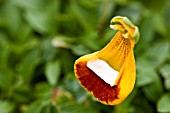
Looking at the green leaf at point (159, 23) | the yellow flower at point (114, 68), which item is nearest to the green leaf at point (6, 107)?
the yellow flower at point (114, 68)

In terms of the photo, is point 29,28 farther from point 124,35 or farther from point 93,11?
point 124,35

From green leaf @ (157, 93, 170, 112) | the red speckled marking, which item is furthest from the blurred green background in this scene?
the red speckled marking

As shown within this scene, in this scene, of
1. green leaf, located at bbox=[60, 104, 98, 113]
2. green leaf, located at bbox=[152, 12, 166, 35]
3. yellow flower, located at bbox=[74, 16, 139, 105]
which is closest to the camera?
yellow flower, located at bbox=[74, 16, 139, 105]

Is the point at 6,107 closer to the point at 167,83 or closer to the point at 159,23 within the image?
the point at 167,83

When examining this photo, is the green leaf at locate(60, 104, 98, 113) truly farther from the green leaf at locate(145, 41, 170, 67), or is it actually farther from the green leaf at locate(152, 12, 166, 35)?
the green leaf at locate(152, 12, 166, 35)

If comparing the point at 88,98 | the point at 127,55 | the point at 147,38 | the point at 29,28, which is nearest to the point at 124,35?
the point at 127,55

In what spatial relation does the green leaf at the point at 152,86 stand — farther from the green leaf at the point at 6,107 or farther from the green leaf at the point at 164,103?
the green leaf at the point at 6,107
